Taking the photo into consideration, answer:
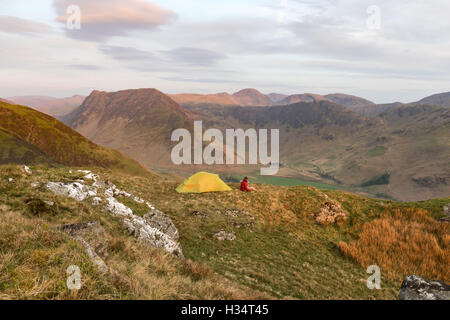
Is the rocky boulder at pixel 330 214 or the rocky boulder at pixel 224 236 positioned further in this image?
the rocky boulder at pixel 330 214

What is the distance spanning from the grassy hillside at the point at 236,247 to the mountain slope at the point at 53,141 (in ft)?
408

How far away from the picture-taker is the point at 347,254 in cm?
1931

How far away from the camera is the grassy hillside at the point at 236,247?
270 inches

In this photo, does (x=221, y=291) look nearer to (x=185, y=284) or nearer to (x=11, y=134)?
(x=185, y=284)

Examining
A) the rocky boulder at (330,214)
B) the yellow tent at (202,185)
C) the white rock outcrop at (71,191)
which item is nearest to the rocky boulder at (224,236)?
the white rock outcrop at (71,191)

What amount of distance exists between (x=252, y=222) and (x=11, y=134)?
475ft

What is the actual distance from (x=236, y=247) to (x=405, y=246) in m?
14.1

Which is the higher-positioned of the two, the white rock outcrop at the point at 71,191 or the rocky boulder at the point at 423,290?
the white rock outcrop at the point at 71,191

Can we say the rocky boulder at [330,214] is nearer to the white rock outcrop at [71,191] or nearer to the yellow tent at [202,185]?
the yellow tent at [202,185]

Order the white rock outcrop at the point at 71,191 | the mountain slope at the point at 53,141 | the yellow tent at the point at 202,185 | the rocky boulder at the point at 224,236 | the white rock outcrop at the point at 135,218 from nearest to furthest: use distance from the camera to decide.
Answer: the white rock outcrop at the point at 135,218 → the white rock outcrop at the point at 71,191 → the rocky boulder at the point at 224,236 → the yellow tent at the point at 202,185 → the mountain slope at the point at 53,141

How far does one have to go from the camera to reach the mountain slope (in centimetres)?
13070

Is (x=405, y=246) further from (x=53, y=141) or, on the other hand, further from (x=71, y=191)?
(x=53, y=141)

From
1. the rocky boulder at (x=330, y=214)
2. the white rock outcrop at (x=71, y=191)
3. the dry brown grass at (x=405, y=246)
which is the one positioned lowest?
the dry brown grass at (x=405, y=246)
